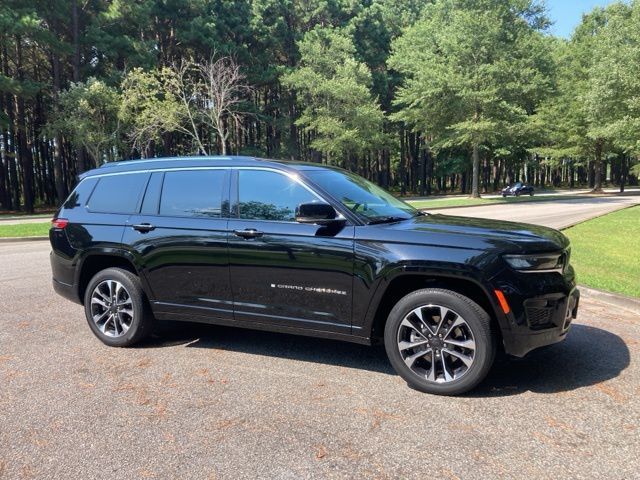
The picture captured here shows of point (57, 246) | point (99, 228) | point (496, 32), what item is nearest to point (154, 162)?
point (99, 228)

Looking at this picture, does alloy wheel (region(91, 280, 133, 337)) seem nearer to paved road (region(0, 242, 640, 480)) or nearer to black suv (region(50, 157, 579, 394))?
black suv (region(50, 157, 579, 394))

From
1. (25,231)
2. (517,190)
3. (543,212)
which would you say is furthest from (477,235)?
(517,190)

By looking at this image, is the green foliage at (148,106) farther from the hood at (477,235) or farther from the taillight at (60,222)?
the hood at (477,235)

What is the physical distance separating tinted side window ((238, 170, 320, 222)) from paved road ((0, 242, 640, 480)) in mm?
1376

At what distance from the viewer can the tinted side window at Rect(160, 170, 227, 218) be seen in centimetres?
468

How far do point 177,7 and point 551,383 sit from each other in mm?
39959

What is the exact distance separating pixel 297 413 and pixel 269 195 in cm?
193

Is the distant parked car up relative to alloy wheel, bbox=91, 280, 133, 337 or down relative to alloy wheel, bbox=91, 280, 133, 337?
up

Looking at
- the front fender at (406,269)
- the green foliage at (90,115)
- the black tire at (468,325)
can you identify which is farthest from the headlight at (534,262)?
the green foliage at (90,115)

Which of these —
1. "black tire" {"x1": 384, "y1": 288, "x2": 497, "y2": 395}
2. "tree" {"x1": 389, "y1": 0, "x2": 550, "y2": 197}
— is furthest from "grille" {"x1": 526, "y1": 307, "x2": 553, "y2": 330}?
"tree" {"x1": 389, "y1": 0, "x2": 550, "y2": 197}

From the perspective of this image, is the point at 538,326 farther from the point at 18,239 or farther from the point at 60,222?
the point at 18,239

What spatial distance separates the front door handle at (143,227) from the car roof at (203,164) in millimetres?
621

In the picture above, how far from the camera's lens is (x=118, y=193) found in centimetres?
525

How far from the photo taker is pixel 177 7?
36969 mm
